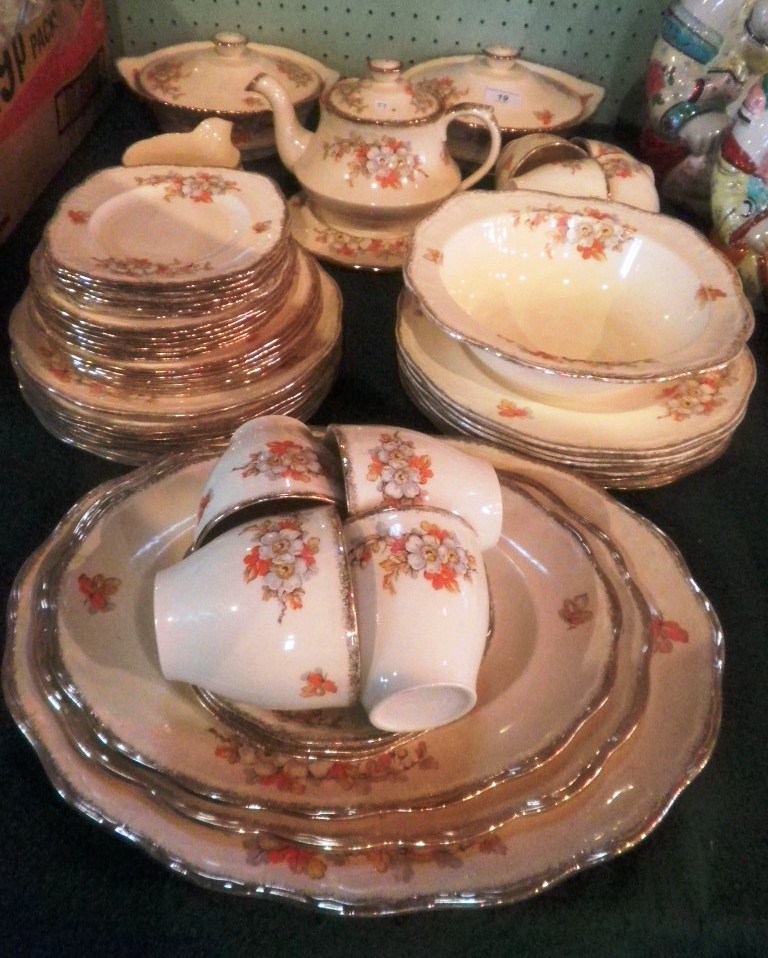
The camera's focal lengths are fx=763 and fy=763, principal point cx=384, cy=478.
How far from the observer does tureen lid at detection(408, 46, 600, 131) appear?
102 centimetres

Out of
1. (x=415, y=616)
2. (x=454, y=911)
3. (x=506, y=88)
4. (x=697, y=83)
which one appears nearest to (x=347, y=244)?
(x=506, y=88)

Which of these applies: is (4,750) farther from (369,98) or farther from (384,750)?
(369,98)

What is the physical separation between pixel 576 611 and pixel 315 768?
19cm

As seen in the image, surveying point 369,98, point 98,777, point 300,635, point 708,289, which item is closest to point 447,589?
point 300,635

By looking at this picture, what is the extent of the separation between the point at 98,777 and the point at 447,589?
0.20 metres

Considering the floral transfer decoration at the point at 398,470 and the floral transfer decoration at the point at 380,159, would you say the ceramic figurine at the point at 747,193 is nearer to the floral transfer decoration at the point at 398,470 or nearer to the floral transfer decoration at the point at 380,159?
the floral transfer decoration at the point at 380,159

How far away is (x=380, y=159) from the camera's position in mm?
830

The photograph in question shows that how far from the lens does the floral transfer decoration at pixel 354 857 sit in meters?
0.37

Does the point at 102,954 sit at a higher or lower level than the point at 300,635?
lower

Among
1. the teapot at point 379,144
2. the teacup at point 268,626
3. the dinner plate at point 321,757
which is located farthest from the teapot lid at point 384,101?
the teacup at point 268,626

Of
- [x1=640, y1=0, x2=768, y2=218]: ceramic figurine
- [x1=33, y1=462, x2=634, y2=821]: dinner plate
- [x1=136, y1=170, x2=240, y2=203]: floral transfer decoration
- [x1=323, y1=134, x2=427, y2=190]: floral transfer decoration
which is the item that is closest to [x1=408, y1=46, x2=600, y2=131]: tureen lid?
[x1=640, y1=0, x2=768, y2=218]: ceramic figurine

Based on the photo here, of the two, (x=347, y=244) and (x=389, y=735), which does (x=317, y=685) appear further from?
(x=347, y=244)

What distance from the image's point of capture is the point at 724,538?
2.04ft

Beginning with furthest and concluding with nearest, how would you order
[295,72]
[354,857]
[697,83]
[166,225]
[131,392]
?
1. [295,72]
2. [697,83]
3. [166,225]
4. [131,392]
5. [354,857]
